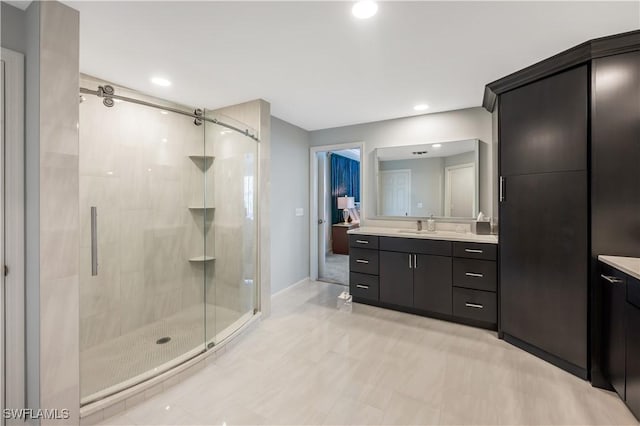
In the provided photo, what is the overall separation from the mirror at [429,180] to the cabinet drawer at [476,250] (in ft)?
2.19

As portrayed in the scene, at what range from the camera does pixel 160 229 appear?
304 centimetres

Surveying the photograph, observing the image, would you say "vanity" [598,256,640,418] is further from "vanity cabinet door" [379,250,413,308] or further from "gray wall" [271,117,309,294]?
"gray wall" [271,117,309,294]

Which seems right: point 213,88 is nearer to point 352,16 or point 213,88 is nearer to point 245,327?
point 352,16

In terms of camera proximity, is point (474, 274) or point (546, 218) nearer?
point (546, 218)

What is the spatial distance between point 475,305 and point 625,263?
1.30m

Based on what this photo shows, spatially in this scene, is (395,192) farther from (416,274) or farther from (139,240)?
(139,240)

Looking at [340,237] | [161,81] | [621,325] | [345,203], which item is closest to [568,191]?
[621,325]

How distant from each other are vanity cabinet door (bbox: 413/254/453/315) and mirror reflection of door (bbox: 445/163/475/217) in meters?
0.80

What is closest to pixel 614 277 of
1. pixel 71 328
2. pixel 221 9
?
pixel 221 9

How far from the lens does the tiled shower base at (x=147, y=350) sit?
186 cm

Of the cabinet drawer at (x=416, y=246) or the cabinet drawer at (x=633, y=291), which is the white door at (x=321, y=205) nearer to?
the cabinet drawer at (x=416, y=246)

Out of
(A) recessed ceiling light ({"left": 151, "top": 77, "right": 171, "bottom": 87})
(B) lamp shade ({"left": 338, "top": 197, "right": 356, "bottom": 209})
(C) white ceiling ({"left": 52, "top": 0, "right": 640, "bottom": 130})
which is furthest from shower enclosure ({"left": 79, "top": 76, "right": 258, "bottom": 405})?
(B) lamp shade ({"left": 338, "top": 197, "right": 356, "bottom": 209})

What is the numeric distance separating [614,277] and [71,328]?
3.26 m

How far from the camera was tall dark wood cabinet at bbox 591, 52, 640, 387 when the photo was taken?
1.77 m
